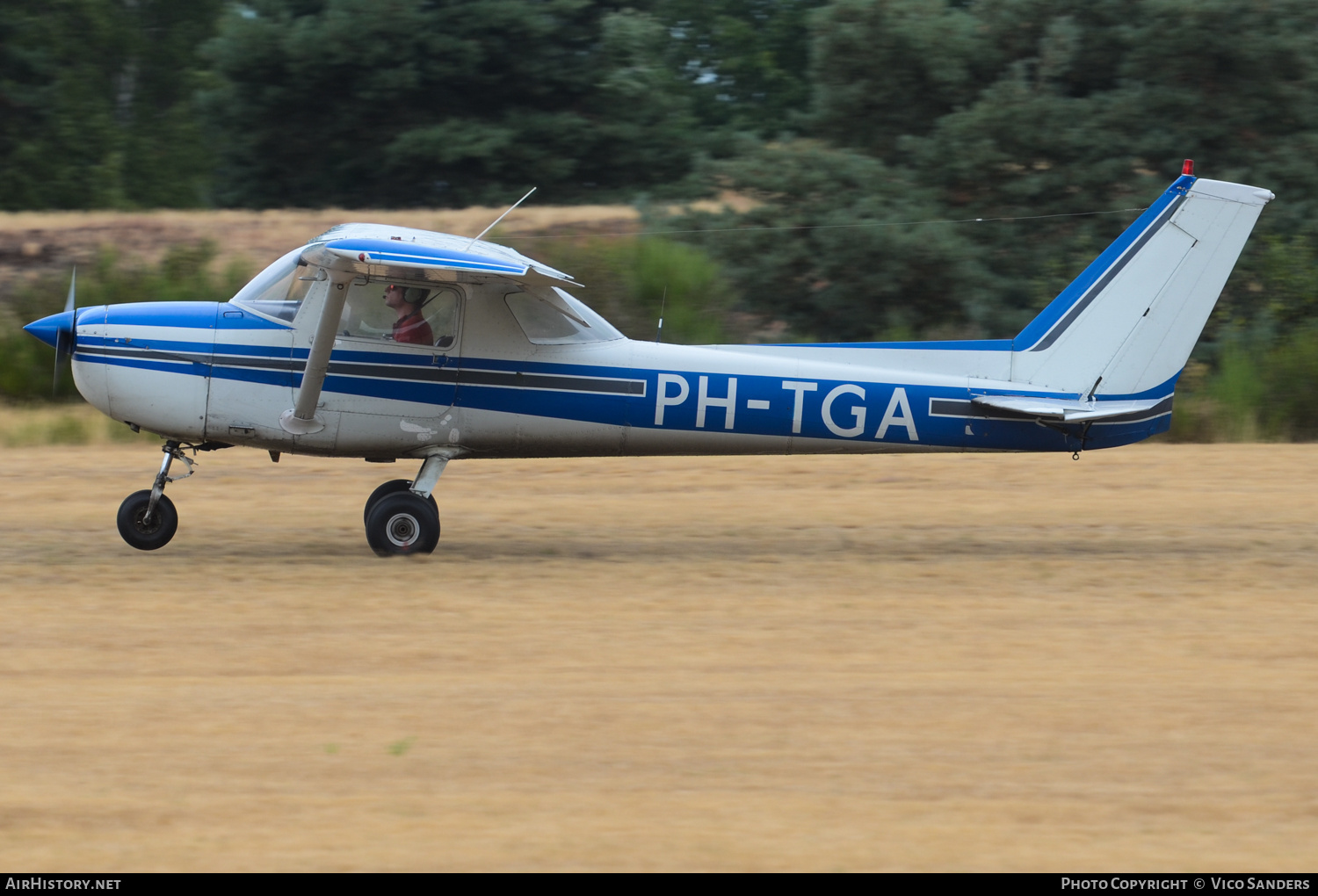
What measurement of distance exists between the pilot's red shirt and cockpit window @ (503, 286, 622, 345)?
23.8 inches

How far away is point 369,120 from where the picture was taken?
3119 centimetres

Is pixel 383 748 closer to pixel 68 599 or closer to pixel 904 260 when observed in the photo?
pixel 68 599

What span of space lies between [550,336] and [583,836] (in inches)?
220

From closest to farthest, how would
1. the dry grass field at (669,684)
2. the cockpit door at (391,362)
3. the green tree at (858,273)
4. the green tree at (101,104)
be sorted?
the dry grass field at (669,684)
the cockpit door at (391,362)
the green tree at (858,273)
the green tree at (101,104)

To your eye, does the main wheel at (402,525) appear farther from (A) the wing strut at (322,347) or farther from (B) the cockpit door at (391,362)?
(A) the wing strut at (322,347)

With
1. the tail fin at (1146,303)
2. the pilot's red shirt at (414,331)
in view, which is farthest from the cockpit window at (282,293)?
the tail fin at (1146,303)

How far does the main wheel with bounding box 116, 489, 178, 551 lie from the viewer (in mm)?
10234

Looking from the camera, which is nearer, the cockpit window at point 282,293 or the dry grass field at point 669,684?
the dry grass field at point 669,684

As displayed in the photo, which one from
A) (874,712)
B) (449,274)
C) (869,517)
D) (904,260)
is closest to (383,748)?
(874,712)

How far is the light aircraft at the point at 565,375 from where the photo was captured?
9.92 metres

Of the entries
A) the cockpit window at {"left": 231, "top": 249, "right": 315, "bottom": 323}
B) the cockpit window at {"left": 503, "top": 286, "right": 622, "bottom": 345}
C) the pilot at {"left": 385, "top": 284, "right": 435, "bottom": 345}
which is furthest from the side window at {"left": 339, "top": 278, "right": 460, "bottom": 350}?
the cockpit window at {"left": 503, "top": 286, "right": 622, "bottom": 345}

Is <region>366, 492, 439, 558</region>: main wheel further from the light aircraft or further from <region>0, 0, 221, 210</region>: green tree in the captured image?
<region>0, 0, 221, 210</region>: green tree

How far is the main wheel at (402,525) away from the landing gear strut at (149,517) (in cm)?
145

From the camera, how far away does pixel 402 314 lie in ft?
33.0
